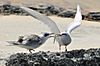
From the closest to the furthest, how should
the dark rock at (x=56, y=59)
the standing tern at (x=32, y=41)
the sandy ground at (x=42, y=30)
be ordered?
the dark rock at (x=56, y=59)
the standing tern at (x=32, y=41)
the sandy ground at (x=42, y=30)

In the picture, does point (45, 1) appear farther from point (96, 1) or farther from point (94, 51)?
point (94, 51)

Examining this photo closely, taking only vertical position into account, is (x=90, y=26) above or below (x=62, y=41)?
below

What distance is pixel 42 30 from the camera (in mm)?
12102

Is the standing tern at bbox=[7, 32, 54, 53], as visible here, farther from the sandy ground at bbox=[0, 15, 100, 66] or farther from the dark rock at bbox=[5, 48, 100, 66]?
the sandy ground at bbox=[0, 15, 100, 66]

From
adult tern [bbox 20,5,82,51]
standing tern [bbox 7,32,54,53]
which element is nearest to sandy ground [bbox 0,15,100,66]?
adult tern [bbox 20,5,82,51]

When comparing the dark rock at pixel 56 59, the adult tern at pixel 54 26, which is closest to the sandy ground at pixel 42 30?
the adult tern at pixel 54 26

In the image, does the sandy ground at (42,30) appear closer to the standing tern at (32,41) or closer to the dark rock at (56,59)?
the standing tern at (32,41)

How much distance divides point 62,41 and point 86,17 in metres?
7.68

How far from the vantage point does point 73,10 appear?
1512 cm

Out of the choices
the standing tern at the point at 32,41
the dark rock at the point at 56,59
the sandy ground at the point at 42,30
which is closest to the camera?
the dark rock at the point at 56,59

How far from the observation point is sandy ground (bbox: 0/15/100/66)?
390 inches

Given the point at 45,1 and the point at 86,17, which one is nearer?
the point at 86,17

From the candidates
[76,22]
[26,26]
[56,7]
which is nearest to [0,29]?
[26,26]

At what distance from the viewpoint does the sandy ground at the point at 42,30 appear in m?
9.92
